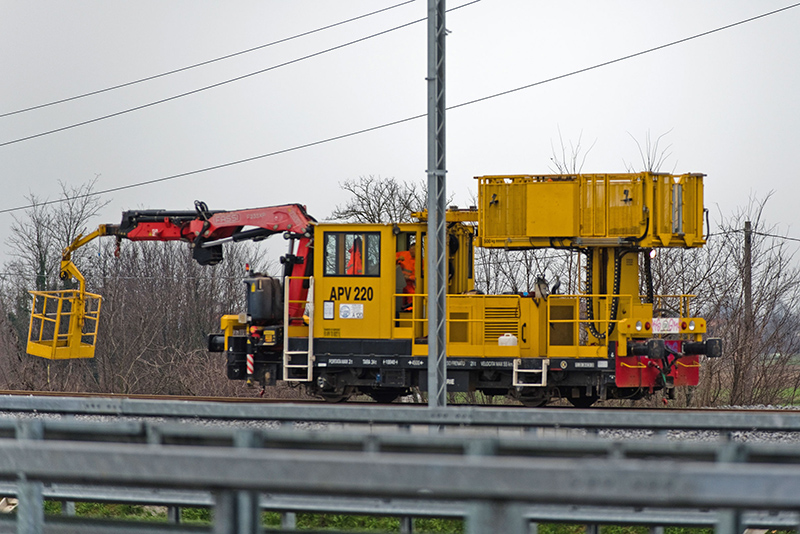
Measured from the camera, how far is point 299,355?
1566 centimetres

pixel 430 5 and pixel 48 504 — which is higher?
pixel 430 5

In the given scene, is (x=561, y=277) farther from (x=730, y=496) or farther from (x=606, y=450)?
(x=730, y=496)

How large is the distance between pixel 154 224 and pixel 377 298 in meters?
5.46

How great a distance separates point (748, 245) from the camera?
73.6 feet

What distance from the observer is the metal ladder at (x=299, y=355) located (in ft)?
50.3

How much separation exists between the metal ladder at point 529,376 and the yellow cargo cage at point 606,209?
2192 mm

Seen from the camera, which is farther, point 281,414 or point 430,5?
point 430,5

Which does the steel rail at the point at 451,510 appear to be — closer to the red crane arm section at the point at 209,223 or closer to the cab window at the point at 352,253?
the cab window at the point at 352,253

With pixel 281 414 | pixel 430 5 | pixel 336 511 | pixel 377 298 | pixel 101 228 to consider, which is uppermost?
pixel 430 5

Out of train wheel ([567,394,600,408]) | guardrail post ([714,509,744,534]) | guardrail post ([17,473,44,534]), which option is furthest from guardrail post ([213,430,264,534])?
train wheel ([567,394,600,408])

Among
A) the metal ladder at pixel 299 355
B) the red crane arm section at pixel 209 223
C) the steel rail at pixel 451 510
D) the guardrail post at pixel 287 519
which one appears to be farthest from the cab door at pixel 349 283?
the steel rail at pixel 451 510

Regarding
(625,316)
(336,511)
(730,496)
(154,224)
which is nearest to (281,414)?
(336,511)

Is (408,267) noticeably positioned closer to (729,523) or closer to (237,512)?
(729,523)

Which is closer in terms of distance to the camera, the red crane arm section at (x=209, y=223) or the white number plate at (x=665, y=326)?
the white number plate at (x=665, y=326)
